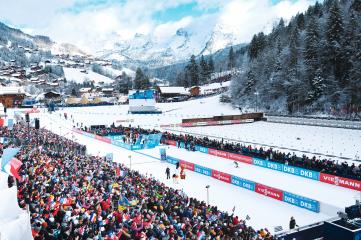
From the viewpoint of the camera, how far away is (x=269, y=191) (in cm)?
2338

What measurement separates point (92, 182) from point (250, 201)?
Answer: 10600mm

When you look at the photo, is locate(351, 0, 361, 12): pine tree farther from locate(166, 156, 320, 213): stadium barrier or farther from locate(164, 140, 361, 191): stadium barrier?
locate(166, 156, 320, 213): stadium barrier

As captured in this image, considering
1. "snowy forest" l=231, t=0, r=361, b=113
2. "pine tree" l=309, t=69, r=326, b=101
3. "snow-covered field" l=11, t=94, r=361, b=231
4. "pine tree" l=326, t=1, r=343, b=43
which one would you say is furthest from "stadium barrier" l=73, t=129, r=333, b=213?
"pine tree" l=326, t=1, r=343, b=43

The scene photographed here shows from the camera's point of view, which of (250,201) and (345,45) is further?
(345,45)

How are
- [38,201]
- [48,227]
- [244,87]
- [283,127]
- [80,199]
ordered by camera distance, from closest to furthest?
[48,227] → [38,201] → [80,199] → [283,127] → [244,87]

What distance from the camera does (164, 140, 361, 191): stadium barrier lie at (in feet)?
77.1

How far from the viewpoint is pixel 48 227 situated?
10.7 metres

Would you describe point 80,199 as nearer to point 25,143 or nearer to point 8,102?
point 25,143

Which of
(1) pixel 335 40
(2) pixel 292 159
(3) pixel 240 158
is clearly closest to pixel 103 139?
(3) pixel 240 158

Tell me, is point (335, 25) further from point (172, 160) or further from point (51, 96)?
point (51, 96)

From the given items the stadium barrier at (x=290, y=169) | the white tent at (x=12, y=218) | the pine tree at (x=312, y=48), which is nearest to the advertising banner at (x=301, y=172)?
the stadium barrier at (x=290, y=169)

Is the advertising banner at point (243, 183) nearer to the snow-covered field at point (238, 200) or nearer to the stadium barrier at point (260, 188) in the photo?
the stadium barrier at point (260, 188)

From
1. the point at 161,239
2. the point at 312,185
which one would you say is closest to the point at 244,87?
the point at 312,185

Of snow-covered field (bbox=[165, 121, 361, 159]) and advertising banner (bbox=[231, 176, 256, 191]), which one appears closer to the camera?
advertising banner (bbox=[231, 176, 256, 191])
